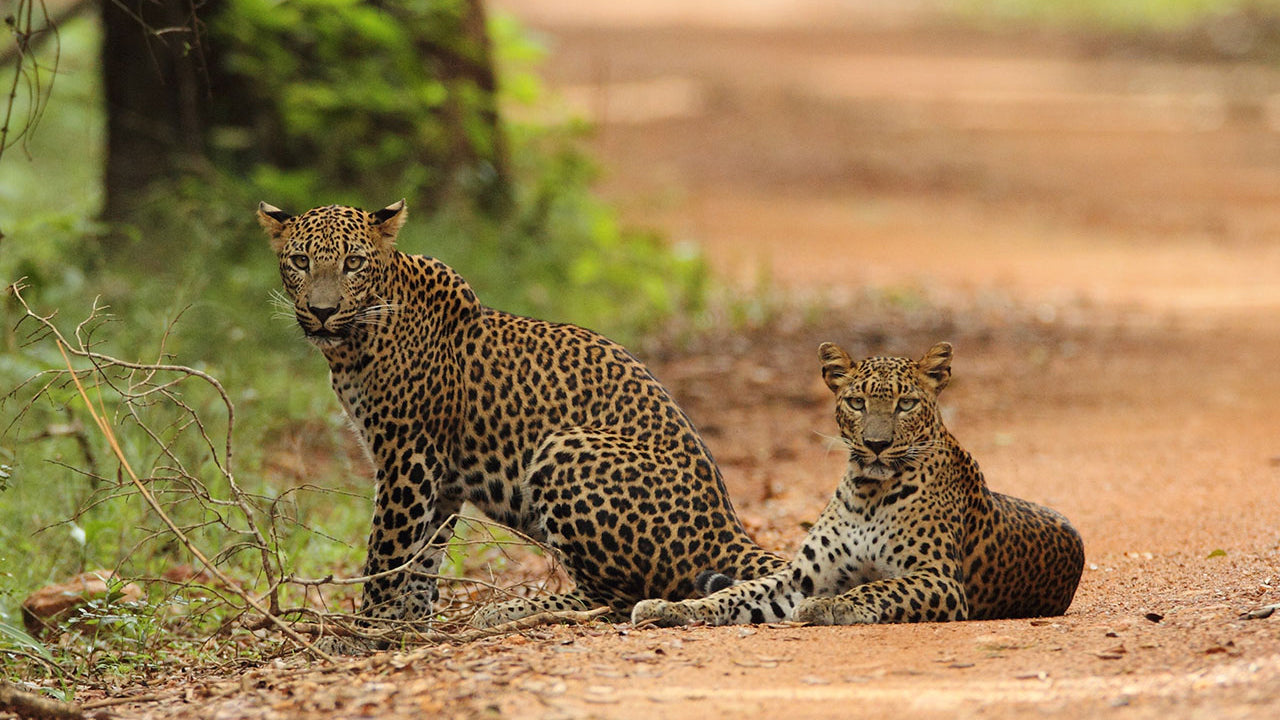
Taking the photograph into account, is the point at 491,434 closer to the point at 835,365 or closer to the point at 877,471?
the point at 835,365

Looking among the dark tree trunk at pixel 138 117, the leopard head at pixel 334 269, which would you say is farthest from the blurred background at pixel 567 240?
the leopard head at pixel 334 269

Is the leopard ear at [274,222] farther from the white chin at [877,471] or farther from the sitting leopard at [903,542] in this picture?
the white chin at [877,471]

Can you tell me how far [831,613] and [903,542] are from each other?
49 centimetres

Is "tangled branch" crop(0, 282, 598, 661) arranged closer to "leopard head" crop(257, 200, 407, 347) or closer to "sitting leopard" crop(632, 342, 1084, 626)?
"leopard head" crop(257, 200, 407, 347)

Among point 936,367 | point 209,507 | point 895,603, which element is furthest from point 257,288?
point 895,603

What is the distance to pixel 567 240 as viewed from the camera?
15430mm

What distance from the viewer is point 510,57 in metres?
15.9

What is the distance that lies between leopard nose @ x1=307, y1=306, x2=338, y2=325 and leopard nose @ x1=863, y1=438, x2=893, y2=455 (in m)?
2.37

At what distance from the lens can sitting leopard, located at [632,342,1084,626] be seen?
645 centimetres

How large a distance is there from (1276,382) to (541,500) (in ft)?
26.4

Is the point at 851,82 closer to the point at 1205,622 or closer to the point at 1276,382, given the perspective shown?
the point at 1276,382

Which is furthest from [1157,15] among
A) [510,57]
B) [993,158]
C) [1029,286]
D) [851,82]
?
[510,57]

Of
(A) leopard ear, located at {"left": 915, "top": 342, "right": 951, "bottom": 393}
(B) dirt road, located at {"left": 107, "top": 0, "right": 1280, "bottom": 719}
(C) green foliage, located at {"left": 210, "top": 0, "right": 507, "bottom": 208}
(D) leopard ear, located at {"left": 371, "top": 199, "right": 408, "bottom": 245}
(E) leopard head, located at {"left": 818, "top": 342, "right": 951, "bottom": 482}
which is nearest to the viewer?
(B) dirt road, located at {"left": 107, "top": 0, "right": 1280, "bottom": 719}

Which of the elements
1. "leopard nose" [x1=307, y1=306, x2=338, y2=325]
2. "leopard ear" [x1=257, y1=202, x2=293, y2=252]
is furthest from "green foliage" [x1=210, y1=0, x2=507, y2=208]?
"leopard nose" [x1=307, y1=306, x2=338, y2=325]
